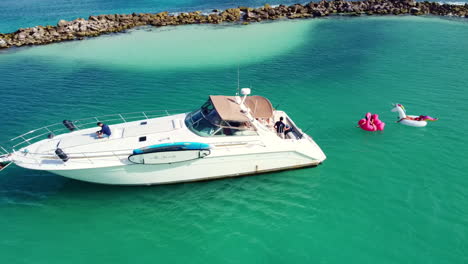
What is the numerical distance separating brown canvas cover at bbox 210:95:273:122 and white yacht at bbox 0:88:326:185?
0.15ft

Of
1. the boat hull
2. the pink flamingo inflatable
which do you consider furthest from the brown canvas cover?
the pink flamingo inflatable

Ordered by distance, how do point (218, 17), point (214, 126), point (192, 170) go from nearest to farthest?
point (192, 170) → point (214, 126) → point (218, 17)

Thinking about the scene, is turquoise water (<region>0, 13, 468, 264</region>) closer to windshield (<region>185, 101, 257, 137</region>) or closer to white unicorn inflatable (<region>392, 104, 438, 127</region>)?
white unicorn inflatable (<region>392, 104, 438, 127</region>)

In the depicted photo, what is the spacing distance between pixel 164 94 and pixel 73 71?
34.3 feet

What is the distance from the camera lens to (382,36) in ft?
99.0

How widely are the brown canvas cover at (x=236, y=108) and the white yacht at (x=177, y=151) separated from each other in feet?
0.15

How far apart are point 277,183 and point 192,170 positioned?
360cm

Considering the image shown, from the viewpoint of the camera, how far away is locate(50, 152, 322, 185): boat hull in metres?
10.1

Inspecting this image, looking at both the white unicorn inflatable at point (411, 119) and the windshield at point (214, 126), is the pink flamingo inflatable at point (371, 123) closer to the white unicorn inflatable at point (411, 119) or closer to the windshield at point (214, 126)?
the white unicorn inflatable at point (411, 119)

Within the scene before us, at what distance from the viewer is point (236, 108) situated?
11961 millimetres

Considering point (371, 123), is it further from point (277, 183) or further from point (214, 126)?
point (214, 126)

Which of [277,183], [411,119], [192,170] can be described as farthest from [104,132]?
[411,119]

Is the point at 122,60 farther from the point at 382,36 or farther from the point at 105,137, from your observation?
the point at 382,36

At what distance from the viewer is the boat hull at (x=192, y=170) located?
10148 millimetres
